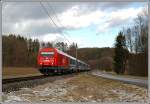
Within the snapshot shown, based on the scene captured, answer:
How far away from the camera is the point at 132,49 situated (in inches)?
658

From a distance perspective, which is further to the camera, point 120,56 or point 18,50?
point 120,56

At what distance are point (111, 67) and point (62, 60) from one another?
2062cm

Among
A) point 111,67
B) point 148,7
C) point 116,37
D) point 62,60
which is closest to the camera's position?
point 148,7

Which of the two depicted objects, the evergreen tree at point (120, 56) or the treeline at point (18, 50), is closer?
the treeline at point (18, 50)

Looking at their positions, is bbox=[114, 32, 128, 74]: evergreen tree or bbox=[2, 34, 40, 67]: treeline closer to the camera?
bbox=[2, 34, 40, 67]: treeline

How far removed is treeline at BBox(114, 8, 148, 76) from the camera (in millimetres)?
14938

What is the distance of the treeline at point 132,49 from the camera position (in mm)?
14938

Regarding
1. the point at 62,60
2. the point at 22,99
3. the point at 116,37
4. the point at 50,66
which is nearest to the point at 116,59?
the point at 116,37

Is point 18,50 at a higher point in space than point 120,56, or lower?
higher

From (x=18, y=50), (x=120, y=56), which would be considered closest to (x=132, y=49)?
(x=120, y=56)

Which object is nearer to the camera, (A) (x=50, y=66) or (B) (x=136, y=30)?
(B) (x=136, y=30)

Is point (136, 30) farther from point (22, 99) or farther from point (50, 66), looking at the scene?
point (50, 66)

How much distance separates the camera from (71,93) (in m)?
16.9

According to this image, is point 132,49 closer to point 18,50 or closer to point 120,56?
point 120,56
